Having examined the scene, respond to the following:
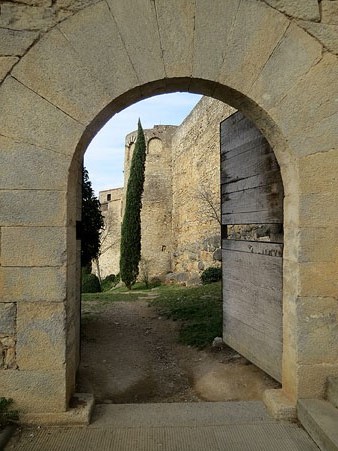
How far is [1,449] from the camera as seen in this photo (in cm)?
208

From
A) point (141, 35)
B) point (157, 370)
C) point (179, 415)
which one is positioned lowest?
point (157, 370)

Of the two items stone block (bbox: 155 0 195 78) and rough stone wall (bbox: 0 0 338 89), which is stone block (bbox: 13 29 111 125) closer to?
rough stone wall (bbox: 0 0 338 89)

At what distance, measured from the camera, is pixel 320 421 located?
7.28 ft

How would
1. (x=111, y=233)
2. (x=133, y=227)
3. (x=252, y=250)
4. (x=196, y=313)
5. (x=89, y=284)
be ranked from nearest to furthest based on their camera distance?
(x=252, y=250)
(x=196, y=313)
(x=89, y=284)
(x=133, y=227)
(x=111, y=233)

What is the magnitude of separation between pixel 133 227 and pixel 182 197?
3.11 meters

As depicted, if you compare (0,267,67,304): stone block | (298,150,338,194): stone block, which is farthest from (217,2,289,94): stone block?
(0,267,67,304): stone block

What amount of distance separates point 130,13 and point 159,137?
1801 cm

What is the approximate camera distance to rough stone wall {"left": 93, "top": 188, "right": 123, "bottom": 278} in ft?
78.3

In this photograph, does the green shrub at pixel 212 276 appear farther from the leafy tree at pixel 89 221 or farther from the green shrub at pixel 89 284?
the leafy tree at pixel 89 221

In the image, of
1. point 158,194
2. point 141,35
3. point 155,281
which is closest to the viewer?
point 141,35

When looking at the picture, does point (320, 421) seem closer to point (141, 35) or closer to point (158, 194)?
point (141, 35)

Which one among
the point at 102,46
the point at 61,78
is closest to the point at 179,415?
the point at 61,78

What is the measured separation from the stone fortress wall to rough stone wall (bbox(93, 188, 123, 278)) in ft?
0.31

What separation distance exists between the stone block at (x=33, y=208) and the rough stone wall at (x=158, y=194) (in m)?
17.4
